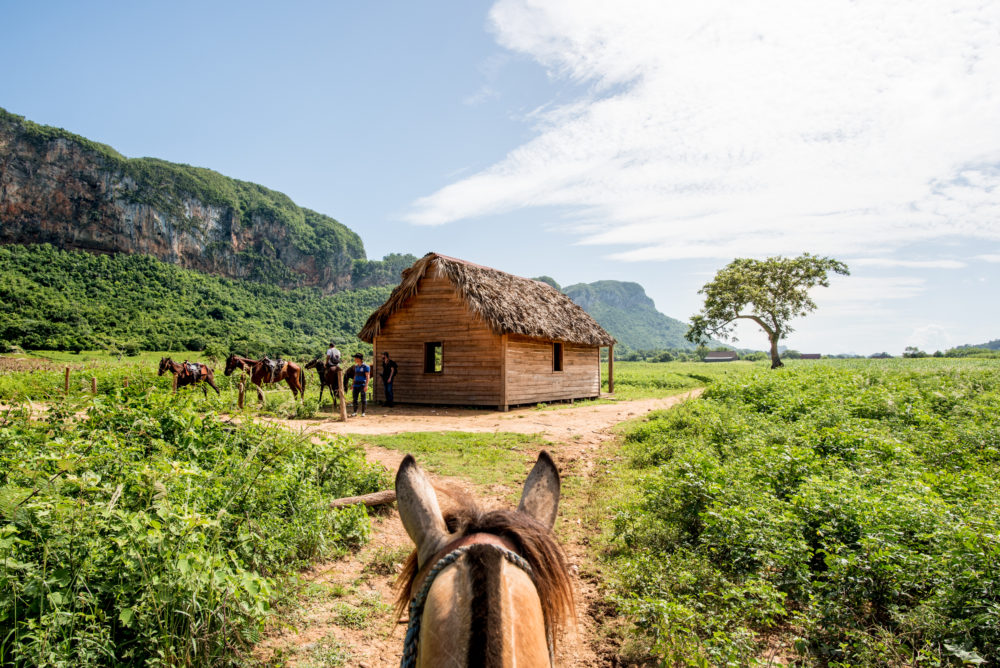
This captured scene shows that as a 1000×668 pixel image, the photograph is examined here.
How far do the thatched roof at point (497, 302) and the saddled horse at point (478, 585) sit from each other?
12.5 meters

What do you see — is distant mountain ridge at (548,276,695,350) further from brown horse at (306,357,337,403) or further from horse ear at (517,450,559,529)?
horse ear at (517,450,559,529)

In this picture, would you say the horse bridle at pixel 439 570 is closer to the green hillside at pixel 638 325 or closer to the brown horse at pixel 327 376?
the brown horse at pixel 327 376

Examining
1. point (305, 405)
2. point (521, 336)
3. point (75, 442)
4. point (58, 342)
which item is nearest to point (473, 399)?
point (521, 336)

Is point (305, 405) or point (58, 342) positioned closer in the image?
point (305, 405)

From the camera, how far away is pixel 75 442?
3258mm

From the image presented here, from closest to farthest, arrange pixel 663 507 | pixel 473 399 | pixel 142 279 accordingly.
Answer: pixel 663 507 → pixel 473 399 → pixel 142 279

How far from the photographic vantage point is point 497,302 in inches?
589

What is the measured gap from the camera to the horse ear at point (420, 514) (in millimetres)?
1504

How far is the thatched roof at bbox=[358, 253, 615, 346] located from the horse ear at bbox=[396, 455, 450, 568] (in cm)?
1243

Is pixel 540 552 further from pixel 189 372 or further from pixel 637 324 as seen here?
pixel 637 324

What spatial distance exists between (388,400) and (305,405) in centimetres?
313

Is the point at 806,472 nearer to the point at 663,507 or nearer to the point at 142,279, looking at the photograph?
the point at 663,507

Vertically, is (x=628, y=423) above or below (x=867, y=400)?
below

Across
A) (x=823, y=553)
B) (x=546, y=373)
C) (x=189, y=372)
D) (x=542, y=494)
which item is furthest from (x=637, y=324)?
(x=542, y=494)
